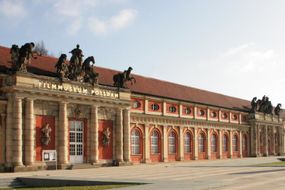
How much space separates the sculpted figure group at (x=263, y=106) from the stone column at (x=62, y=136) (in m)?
39.6

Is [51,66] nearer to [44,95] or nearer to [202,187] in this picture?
[44,95]

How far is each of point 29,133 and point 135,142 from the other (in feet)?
→ 49.8

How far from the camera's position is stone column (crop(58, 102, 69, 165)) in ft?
120

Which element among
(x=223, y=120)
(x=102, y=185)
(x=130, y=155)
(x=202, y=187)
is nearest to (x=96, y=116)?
(x=130, y=155)

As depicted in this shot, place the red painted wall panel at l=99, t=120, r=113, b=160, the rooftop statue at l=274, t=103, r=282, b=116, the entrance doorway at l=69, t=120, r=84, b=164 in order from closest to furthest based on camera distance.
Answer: the entrance doorway at l=69, t=120, r=84, b=164 → the red painted wall panel at l=99, t=120, r=113, b=160 → the rooftop statue at l=274, t=103, r=282, b=116

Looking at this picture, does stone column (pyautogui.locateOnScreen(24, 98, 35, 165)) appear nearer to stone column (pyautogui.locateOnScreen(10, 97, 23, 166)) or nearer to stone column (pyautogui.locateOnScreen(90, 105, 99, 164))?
stone column (pyautogui.locateOnScreen(10, 97, 23, 166))

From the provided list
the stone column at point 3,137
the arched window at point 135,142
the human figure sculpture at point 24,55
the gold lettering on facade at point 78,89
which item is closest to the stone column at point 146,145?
the arched window at point 135,142

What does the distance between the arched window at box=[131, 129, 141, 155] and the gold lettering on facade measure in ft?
20.1

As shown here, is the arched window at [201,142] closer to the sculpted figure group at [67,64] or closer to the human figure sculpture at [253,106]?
the human figure sculpture at [253,106]

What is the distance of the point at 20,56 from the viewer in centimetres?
3412

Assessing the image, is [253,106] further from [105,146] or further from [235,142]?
[105,146]

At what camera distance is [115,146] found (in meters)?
42.4

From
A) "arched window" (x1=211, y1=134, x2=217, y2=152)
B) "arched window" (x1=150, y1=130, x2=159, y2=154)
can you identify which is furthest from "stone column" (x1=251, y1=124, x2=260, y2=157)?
"arched window" (x1=150, y1=130, x2=159, y2=154)

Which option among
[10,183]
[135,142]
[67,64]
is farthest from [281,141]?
[10,183]
